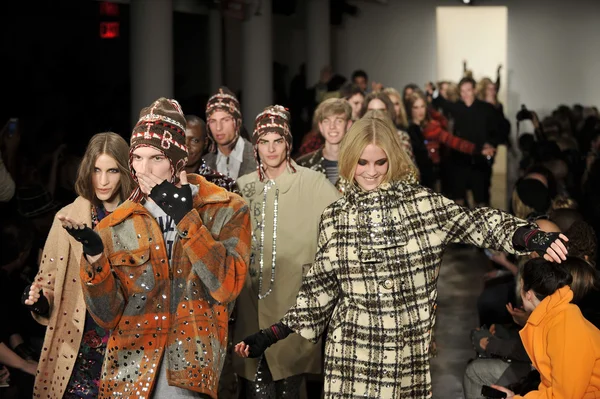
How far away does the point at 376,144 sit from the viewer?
427 centimetres

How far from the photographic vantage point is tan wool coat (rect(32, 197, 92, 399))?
4.44 m

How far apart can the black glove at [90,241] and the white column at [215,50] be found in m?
12.3

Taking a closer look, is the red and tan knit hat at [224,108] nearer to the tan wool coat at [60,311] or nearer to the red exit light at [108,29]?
the tan wool coat at [60,311]

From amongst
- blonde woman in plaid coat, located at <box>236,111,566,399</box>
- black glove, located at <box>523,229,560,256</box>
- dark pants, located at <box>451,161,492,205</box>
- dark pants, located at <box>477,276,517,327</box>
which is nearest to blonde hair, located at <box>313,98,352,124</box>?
dark pants, located at <box>477,276,517,327</box>

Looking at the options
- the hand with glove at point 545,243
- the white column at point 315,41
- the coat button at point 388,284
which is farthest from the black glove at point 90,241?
the white column at point 315,41

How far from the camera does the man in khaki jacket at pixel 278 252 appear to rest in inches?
213

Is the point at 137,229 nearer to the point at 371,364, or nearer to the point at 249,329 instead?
the point at 371,364

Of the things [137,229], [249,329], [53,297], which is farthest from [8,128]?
[137,229]

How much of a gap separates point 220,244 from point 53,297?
1129mm

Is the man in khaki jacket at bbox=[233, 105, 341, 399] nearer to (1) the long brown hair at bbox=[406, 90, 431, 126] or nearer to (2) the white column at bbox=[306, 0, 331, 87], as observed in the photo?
(1) the long brown hair at bbox=[406, 90, 431, 126]

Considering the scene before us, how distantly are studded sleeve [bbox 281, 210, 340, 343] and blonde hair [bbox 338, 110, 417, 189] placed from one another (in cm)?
24

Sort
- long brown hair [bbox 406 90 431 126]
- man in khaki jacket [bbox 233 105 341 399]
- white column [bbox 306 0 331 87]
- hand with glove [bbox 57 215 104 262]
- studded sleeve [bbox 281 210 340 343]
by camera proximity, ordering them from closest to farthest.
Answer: hand with glove [bbox 57 215 104 262] → studded sleeve [bbox 281 210 340 343] → man in khaki jacket [bbox 233 105 341 399] → long brown hair [bbox 406 90 431 126] → white column [bbox 306 0 331 87]

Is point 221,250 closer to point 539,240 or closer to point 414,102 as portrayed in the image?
point 539,240

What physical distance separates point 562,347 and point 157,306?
1.52m
